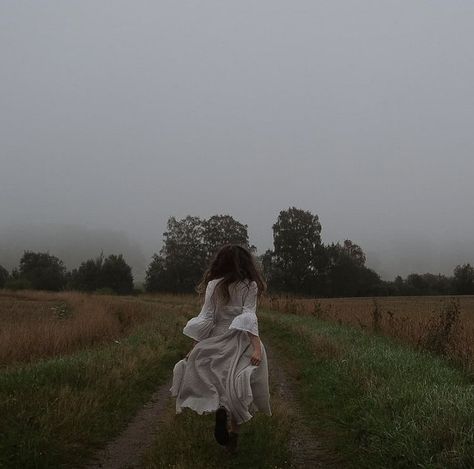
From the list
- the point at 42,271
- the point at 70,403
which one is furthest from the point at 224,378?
the point at 42,271

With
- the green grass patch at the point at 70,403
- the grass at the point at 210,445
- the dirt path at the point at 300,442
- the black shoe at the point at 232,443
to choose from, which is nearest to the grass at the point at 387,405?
the dirt path at the point at 300,442

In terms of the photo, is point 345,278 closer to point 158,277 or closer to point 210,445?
point 158,277

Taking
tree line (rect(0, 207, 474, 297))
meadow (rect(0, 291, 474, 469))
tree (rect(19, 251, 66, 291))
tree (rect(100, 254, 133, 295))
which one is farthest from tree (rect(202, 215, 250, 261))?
meadow (rect(0, 291, 474, 469))

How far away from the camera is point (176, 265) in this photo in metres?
86.2

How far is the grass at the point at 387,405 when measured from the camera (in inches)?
179

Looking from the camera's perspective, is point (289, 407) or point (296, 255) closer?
point (289, 407)

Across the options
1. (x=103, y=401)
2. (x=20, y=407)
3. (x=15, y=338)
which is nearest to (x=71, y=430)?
(x=20, y=407)

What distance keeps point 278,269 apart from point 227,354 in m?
85.0

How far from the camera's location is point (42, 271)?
92.8 metres

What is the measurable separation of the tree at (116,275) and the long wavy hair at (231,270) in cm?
7951

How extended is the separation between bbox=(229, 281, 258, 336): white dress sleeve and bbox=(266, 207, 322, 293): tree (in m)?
83.7

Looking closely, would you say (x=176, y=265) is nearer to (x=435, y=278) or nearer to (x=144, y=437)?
Result: (x=435, y=278)

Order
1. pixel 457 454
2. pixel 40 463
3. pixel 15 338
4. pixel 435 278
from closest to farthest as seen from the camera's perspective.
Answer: pixel 457 454 → pixel 40 463 → pixel 15 338 → pixel 435 278

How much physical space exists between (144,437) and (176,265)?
3166 inches
